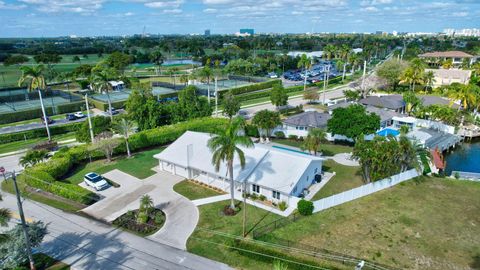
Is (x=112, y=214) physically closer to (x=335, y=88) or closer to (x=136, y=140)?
(x=136, y=140)

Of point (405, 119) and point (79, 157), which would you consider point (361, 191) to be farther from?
point (79, 157)

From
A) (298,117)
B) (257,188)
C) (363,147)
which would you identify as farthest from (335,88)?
(257,188)

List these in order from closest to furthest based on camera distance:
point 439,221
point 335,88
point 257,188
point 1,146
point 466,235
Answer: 1. point 466,235
2. point 439,221
3. point 257,188
4. point 1,146
5. point 335,88

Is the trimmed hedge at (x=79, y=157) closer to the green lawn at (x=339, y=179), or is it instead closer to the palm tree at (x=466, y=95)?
the green lawn at (x=339, y=179)

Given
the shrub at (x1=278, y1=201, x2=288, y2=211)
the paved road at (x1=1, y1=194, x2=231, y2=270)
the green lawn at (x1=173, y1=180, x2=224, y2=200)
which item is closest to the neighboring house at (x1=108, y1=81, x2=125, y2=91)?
the green lawn at (x1=173, y1=180, x2=224, y2=200)

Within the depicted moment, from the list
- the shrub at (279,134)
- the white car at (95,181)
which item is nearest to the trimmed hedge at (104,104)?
the white car at (95,181)

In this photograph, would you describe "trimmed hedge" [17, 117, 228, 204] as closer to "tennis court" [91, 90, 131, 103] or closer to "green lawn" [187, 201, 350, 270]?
"green lawn" [187, 201, 350, 270]

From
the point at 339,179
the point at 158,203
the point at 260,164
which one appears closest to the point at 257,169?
the point at 260,164
